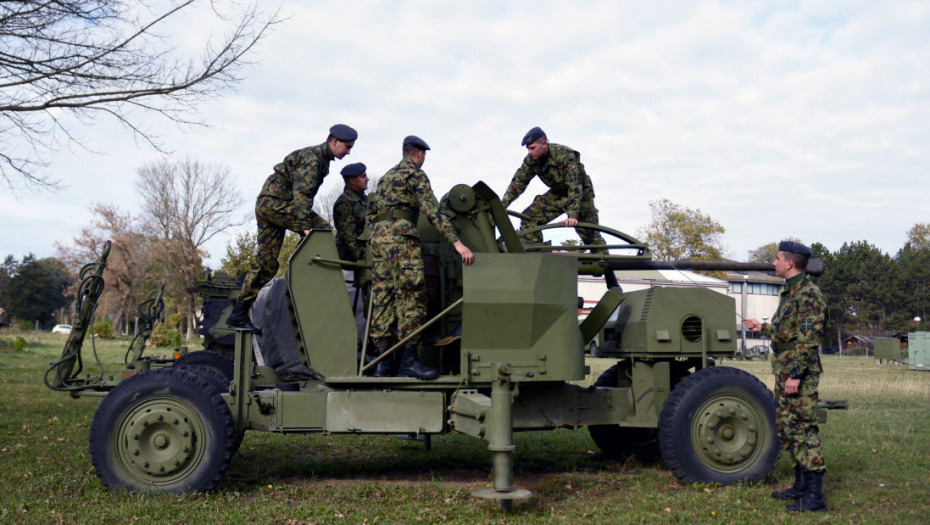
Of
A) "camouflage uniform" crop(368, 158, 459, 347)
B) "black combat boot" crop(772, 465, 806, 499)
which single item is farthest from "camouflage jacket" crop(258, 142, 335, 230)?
"black combat boot" crop(772, 465, 806, 499)

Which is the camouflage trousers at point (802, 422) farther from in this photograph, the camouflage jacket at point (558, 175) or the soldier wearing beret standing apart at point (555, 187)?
the camouflage jacket at point (558, 175)

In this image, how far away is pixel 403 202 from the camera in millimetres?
6508

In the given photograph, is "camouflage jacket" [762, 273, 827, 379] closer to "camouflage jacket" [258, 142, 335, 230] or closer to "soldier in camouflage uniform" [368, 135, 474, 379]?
"soldier in camouflage uniform" [368, 135, 474, 379]

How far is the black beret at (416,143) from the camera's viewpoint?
22.0ft

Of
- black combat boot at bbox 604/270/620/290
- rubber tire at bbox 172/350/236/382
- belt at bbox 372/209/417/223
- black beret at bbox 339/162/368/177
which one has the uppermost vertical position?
black beret at bbox 339/162/368/177

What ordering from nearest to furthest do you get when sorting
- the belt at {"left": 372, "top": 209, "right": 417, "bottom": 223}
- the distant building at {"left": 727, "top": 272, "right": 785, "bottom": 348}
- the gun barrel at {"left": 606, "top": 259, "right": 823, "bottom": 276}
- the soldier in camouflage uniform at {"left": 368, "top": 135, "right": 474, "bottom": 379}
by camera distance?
the soldier in camouflage uniform at {"left": 368, "top": 135, "right": 474, "bottom": 379} → the belt at {"left": 372, "top": 209, "right": 417, "bottom": 223} → the gun barrel at {"left": 606, "top": 259, "right": 823, "bottom": 276} → the distant building at {"left": 727, "top": 272, "right": 785, "bottom": 348}

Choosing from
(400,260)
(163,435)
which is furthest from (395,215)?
(163,435)

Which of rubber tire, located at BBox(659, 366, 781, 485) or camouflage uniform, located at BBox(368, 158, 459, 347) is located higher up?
camouflage uniform, located at BBox(368, 158, 459, 347)

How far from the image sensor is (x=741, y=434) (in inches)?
255

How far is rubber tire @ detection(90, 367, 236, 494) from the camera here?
586 centimetres

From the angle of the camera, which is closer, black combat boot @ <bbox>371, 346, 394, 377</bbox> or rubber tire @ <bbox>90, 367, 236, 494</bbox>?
rubber tire @ <bbox>90, 367, 236, 494</bbox>

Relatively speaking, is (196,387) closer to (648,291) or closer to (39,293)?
(648,291)

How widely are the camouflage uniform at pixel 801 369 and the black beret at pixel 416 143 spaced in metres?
3.14

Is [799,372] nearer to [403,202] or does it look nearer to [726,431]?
[726,431]
